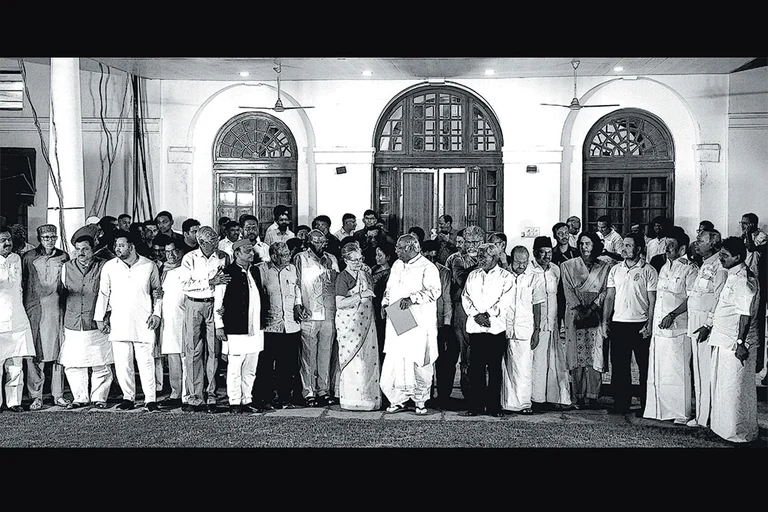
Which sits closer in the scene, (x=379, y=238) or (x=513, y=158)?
(x=379, y=238)

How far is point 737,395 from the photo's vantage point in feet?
23.1

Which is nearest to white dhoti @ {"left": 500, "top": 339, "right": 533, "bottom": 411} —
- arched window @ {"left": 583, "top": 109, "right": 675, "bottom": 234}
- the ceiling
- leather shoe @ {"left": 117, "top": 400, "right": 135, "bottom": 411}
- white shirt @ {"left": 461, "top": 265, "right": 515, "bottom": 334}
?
white shirt @ {"left": 461, "top": 265, "right": 515, "bottom": 334}

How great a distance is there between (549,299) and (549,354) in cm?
52

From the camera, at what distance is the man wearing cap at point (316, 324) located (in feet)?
27.9

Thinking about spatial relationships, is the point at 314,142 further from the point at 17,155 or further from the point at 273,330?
the point at 273,330

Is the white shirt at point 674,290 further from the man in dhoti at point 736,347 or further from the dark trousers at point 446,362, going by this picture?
the dark trousers at point 446,362

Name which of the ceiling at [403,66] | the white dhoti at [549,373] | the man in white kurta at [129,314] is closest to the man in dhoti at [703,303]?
the white dhoti at [549,373]

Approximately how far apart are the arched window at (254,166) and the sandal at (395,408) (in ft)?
21.3

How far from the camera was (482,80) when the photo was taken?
13711 mm
